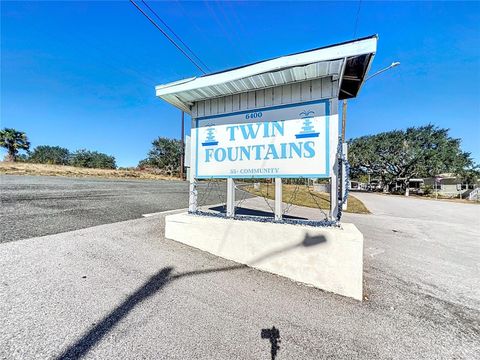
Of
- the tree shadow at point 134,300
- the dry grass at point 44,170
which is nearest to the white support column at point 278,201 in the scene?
the tree shadow at point 134,300

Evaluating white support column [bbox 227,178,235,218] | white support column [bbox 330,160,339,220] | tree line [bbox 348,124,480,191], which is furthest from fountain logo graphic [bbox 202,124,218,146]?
tree line [bbox 348,124,480,191]

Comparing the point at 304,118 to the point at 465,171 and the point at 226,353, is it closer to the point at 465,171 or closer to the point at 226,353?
the point at 226,353

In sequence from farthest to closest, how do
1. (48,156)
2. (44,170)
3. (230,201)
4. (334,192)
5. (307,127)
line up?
(48,156) < (44,170) < (230,201) < (307,127) < (334,192)

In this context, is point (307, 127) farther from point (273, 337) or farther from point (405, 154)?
point (405, 154)

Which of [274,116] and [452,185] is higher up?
[274,116]

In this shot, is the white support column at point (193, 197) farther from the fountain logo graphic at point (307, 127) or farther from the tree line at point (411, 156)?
the tree line at point (411, 156)

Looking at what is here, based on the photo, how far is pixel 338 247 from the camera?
2.96m

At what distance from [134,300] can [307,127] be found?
3.36 m

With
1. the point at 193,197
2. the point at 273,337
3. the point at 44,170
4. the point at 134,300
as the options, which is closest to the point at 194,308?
the point at 134,300

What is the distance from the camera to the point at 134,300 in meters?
2.44

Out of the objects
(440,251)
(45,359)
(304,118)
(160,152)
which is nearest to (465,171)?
(440,251)

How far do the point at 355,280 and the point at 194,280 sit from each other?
7.04ft

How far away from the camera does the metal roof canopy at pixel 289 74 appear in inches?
118

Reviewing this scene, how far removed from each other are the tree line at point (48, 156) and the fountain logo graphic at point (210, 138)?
45.6 m
